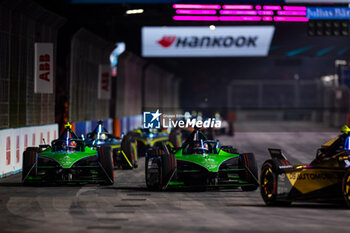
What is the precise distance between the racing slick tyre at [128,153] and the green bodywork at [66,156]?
4278 millimetres

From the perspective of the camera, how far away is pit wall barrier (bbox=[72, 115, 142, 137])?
101ft

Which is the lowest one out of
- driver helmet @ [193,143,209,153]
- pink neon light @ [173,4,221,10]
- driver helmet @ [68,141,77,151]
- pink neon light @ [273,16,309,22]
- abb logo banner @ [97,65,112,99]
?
driver helmet @ [68,141,77,151]

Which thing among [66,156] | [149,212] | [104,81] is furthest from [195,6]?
[149,212]

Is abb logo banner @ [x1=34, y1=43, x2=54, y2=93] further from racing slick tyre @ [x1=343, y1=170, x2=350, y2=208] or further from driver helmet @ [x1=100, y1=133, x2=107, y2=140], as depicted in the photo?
racing slick tyre @ [x1=343, y1=170, x2=350, y2=208]

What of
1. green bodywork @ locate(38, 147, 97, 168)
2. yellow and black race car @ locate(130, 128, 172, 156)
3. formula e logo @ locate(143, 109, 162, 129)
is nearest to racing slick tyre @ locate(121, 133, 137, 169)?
formula e logo @ locate(143, 109, 162, 129)

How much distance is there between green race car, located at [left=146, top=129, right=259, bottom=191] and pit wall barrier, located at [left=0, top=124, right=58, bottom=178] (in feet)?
15.9

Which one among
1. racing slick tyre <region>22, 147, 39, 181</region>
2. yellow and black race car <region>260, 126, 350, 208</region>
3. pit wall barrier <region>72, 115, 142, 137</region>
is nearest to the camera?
yellow and black race car <region>260, 126, 350, 208</region>

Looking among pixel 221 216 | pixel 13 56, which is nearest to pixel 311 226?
pixel 221 216

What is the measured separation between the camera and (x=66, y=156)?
17.8 meters

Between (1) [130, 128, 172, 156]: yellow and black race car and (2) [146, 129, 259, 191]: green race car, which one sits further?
(1) [130, 128, 172, 156]: yellow and black race car

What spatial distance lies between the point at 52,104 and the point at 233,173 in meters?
13.6

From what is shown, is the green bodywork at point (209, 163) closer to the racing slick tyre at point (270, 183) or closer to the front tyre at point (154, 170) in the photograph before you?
the front tyre at point (154, 170)

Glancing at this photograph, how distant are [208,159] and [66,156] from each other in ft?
10.8

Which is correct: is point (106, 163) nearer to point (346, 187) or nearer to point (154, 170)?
point (154, 170)
